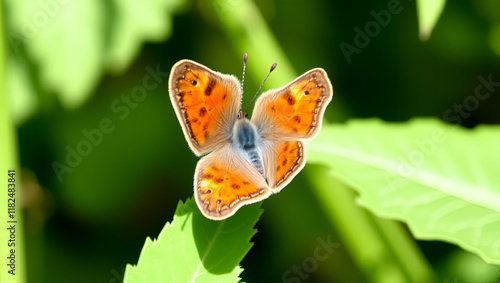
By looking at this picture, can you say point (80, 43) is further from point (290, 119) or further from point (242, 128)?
point (290, 119)

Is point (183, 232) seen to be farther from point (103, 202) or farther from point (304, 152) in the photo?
point (103, 202)

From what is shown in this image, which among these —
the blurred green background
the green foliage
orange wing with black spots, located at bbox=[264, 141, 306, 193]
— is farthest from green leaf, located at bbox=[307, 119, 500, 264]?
the green foliage

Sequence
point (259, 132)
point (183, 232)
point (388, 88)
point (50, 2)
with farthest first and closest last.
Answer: point (388, 88), point (50, 2), point (259, 132), point (183, 232)

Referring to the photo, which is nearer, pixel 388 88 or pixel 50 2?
pixel 50 2

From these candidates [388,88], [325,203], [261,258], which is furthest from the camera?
[388,88]

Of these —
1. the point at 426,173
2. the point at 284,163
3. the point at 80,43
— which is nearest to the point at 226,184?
the point at 284,163

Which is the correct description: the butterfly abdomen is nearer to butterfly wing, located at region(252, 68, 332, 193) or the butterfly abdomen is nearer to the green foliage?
butterfly wing, located at region(252, 68, 332, 193)

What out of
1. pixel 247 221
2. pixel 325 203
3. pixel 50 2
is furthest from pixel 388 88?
pixel 247 221
